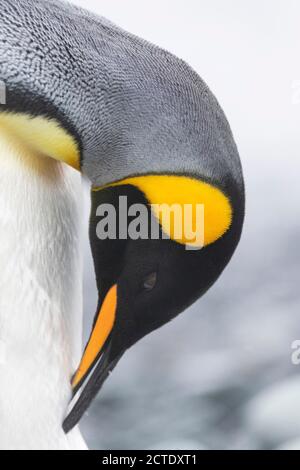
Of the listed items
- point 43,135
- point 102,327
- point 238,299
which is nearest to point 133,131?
point 43,135

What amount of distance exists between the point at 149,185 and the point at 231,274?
8.33 ft

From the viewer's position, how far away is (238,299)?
3.35 meters

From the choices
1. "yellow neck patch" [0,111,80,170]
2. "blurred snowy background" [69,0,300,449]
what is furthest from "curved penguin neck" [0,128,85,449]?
"blurred snowy background" [69,0,300,449]

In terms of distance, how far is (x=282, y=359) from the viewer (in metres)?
3.16

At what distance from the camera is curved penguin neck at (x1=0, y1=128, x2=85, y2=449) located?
1.05m

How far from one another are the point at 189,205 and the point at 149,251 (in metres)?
0.09

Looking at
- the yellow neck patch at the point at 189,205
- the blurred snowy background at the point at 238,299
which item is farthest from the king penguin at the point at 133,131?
the blurred snowy background at the point at 238,299

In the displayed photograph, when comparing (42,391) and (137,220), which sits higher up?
(137,220)

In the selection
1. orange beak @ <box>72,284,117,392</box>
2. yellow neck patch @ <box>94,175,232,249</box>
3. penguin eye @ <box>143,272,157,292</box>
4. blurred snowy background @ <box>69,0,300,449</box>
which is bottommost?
orange beak @ <box>72,284,117,392</box>

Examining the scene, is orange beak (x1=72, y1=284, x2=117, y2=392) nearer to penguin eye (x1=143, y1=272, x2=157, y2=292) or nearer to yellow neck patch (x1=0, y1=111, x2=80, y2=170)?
penguin eye (x1=143, y1=272, x2=157, y2=292)

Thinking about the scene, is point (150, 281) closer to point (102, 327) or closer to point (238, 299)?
point (102, 327)
